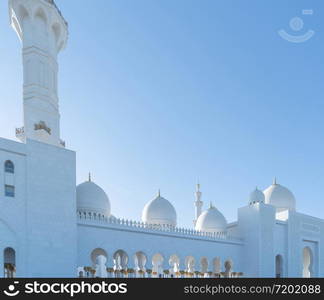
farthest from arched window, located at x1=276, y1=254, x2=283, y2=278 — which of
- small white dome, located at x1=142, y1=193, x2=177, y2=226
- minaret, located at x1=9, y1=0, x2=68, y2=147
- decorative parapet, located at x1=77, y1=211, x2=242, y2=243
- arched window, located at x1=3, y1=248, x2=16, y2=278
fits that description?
arched window, located at x1=3, y1=248, x2=16, y2=278

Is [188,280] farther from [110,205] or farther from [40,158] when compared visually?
[110,205]

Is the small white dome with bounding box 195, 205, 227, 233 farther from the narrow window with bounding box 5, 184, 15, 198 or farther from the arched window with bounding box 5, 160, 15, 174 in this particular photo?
the arched window with bounding box 5, 160, 15, 174

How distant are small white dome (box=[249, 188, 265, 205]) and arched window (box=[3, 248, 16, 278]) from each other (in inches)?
693

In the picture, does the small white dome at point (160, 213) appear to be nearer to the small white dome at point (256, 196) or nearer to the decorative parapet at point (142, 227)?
the decorative parapet at point (142, 227)

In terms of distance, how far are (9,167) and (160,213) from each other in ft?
37.4

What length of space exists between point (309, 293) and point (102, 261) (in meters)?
11.6

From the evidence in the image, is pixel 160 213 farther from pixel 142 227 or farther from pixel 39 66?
pixel 39 66

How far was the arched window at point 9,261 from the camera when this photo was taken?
1448cm

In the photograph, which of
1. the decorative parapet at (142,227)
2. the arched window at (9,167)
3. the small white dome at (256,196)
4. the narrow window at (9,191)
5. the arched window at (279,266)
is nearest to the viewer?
the narrow window at (9,191)

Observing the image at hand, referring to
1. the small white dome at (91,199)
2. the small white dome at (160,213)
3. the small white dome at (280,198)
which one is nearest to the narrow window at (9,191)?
the small white dome at (91,199)

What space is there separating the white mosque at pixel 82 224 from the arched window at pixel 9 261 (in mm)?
38

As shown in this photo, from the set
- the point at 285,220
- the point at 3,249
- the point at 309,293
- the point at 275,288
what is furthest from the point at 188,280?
the point at 285,220

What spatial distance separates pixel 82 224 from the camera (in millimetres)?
17547

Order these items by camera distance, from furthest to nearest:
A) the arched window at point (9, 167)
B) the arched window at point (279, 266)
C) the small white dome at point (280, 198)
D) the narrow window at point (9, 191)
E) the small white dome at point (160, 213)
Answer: the small white dome at point (280, 198) → the arched window at point (279, 266) → the small white dome at point (160, 213) → the arched window at point (9, 167) → the narrow window at point (9, 191)
